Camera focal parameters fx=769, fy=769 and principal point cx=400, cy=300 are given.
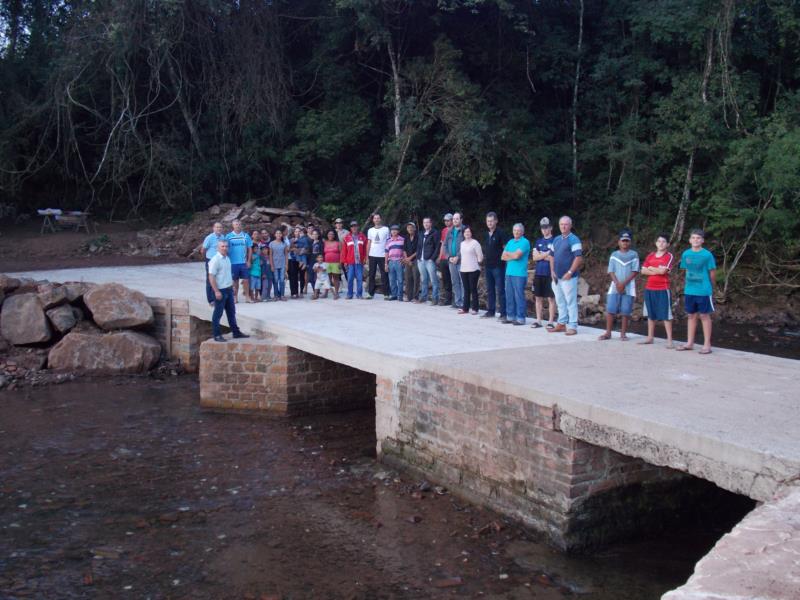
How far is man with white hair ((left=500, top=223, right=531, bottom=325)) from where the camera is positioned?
36.6 ft

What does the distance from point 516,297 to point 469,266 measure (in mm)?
1158

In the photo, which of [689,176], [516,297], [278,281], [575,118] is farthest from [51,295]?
[575,118]

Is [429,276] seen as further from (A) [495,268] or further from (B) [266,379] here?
(B) [266,379]

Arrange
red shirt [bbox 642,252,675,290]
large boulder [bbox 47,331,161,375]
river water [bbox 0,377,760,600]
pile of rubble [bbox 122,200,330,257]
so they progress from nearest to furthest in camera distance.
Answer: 1. river water [bbox 0,377,760,600]
2. red shirt [bbox 642,252,675,290]
3. large boulder [bbox 47,331,161,375]
4. pile of rubble [bbox 122,200,330,257]

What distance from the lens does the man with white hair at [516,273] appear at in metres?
11.1

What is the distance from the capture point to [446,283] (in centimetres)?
1359

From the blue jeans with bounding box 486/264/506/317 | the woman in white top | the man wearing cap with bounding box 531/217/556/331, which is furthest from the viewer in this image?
the woman in white top

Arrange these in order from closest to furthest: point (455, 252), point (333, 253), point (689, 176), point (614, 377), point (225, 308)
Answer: point (614, 377), point (225, 308), point (455, 252), point (333, 253), point (689, 176)

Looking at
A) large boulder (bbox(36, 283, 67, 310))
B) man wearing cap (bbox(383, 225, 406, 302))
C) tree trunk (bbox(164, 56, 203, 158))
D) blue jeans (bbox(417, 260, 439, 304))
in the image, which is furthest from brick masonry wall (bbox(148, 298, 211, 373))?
tree trunk (bbox(164, 56, 203, 158))

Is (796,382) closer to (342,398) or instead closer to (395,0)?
(342,398)

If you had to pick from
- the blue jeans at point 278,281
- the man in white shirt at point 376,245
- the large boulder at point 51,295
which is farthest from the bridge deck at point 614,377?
the large boulder at point 51,295

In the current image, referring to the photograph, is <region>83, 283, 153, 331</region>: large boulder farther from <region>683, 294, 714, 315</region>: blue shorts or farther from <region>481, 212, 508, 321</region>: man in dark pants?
<region>683, 294, 714, 315</region>: blue shorts

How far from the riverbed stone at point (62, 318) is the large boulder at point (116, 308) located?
1.15 feet

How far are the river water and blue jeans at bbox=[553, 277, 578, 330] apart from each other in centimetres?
320
